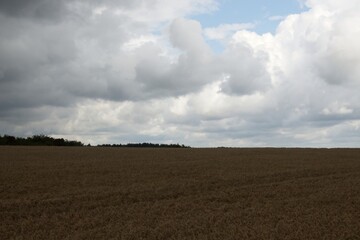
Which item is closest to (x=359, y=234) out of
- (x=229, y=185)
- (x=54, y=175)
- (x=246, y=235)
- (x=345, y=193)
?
(x=246, y=235)

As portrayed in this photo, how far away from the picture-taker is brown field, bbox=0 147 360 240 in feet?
30.1

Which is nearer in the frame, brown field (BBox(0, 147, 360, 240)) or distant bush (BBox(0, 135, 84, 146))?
brown field (BBox(0, 147, 360, 240))

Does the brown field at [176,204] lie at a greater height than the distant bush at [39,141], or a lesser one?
lesser

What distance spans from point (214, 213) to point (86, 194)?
4.49m

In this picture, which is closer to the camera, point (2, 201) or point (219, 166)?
point (2, 201)

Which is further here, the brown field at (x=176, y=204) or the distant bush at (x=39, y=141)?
the distant bush at (x=39, y=141)

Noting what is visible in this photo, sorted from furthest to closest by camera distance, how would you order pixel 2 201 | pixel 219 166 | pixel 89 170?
1. pixel 219 166
2. pixel 89 170
3. pixel 2 201

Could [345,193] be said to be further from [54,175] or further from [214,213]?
[54,175]

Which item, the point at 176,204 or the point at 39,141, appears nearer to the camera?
the point at 176,204

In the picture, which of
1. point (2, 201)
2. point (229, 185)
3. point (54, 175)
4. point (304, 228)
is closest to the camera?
point (304, 228)

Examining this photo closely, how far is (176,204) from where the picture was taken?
39.5 ft

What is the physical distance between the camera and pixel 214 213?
10.9 meters

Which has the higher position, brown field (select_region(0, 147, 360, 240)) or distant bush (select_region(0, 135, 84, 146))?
distant bush (select_region(0, 135, 84, 146))

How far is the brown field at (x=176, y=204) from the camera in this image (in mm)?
9188
